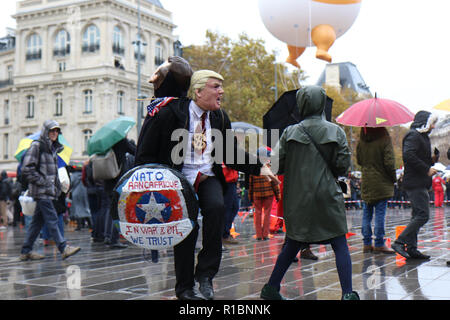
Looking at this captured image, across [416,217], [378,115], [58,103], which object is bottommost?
[416,217]

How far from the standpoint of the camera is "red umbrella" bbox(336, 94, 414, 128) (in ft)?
24.6

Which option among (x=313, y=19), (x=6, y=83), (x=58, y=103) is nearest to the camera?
(x=313, y=19)

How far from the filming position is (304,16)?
9383 millimetres

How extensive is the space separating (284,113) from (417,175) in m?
1.89

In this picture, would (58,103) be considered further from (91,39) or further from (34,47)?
(91,39)

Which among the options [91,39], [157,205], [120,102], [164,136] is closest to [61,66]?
[91,39]

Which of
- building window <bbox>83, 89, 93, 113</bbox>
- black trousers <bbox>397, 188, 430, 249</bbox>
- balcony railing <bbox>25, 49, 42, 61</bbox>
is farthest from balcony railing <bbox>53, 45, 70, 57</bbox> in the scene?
black trousers <bbox>397, 188, 430, 249</bbox>

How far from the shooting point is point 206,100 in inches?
177

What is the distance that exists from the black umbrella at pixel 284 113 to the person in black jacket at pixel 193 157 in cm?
282

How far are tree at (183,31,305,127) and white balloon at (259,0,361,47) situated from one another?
33.2 m

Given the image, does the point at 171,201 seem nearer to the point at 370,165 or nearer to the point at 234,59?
the point at 370,165

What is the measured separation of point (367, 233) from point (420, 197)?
107 centimetres
